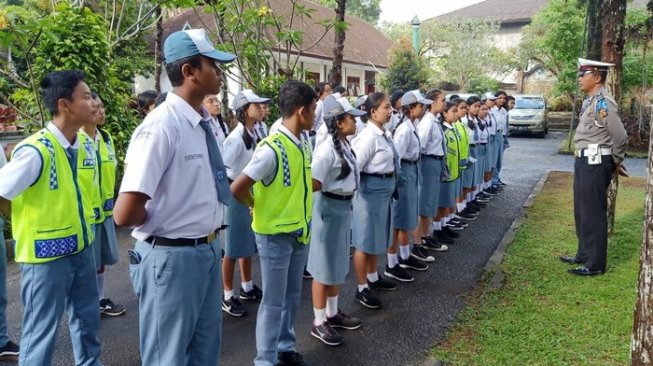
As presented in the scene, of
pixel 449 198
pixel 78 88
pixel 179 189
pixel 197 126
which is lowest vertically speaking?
pixel 449 198

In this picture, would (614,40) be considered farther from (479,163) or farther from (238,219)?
(238,219)

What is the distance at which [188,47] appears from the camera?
7.47ft

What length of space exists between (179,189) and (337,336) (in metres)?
2.24

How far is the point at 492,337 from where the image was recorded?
4047 millimetres

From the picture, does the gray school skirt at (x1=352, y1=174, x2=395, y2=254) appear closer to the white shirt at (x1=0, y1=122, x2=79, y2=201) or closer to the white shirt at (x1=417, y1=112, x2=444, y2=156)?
the white shirt at (x1=417, y1=112, x2=444, y2=156)

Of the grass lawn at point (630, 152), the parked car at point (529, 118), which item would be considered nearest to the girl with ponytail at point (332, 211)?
the grass lawn at point (630, 152)

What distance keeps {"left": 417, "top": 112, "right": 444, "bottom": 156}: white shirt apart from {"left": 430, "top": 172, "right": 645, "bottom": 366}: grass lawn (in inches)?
58.7

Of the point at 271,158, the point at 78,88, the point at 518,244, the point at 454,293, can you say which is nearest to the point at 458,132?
the point at 518,244

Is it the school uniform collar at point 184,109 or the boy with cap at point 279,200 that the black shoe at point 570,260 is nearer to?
the boy with cap at point 279,200

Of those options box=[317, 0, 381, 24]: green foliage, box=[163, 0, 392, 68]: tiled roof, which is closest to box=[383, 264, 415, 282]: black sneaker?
box=[163, 0, 392, 68]: tiled roof

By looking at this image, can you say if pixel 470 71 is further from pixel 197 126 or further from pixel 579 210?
pixel 197 126

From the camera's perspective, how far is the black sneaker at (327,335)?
4035 millimetres

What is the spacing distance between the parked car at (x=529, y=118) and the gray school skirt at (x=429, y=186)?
16.8m

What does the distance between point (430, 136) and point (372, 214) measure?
1961 millimetres
